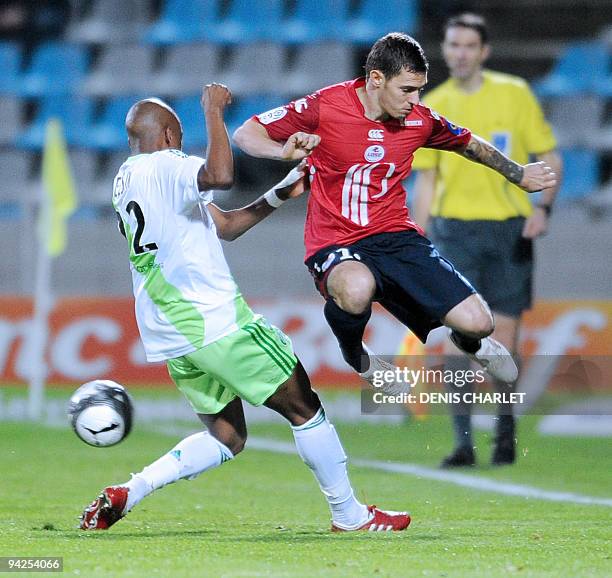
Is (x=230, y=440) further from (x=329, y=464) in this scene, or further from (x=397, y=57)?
(x=397, y=57)

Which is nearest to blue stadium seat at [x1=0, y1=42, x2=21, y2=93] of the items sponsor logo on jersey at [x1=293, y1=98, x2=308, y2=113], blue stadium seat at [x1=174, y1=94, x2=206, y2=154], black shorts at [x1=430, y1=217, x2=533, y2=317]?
blue stadium seat at [x1=174, y1=94, x2=206, y2=154]

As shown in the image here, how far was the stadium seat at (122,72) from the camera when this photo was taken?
15.0 meters

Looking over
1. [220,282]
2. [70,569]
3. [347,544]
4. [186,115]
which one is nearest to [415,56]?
[220,282]

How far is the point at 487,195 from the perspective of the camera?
8094 mm

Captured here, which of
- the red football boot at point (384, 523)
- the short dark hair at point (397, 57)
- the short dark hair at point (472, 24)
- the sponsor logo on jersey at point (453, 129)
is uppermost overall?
the short dark hair at point (472, 24)

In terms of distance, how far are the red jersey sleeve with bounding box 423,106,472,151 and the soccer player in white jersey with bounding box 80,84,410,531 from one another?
0.98 meters

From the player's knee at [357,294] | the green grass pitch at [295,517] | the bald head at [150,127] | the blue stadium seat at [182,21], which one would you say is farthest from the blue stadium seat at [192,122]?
the bald head at [150,127]

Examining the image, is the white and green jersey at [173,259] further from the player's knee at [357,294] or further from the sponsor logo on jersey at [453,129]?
the sponsor logo on jersey at [453,129]

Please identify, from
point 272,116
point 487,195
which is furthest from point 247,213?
point 487,195

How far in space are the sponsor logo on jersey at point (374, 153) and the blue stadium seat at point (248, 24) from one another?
9.36 metres

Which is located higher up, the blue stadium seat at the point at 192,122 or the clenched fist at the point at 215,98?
the clenched fist at the point at 215,98

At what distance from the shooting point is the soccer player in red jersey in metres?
5.75

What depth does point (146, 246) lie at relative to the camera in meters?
5.21

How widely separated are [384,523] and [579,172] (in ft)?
31.0
